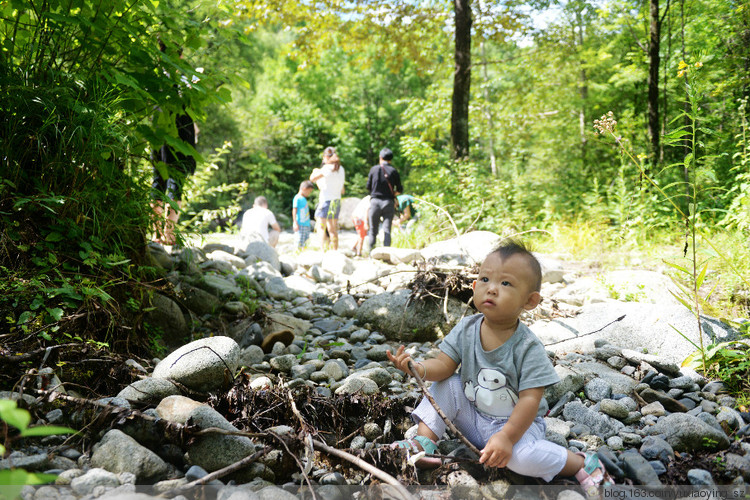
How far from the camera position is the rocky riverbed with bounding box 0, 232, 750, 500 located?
74.8 inches

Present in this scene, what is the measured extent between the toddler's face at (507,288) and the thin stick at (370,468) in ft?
2.36

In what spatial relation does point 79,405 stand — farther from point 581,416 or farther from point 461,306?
point 461,306

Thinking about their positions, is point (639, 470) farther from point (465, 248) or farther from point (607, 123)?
point (465, 248)

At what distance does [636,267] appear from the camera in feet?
19.1

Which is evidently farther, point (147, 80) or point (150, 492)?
point (147, 80)

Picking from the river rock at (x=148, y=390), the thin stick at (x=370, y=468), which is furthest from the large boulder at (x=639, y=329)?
the river rock at (x=148, y=390)

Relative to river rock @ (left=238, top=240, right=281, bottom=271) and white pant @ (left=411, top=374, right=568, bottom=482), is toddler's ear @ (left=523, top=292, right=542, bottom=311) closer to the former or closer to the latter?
white pant @ (left=411, top=374, right=568, bottom=482)

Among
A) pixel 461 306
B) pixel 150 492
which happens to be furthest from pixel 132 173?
pixel 461 306

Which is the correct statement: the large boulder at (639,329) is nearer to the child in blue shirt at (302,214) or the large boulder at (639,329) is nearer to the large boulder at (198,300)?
the large boulder at (198,300)

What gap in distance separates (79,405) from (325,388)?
1169mm

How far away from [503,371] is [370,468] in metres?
0.67

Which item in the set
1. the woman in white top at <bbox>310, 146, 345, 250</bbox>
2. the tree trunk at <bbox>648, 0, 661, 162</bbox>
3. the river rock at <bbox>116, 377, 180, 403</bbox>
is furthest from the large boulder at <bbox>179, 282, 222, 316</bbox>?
the tree trunk at <bbox>648, 0, 661, 162</bbox>

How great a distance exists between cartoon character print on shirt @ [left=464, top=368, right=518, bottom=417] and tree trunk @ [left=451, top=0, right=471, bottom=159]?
8031 millimetres

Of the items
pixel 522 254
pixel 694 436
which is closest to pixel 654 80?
pixel 694 436
